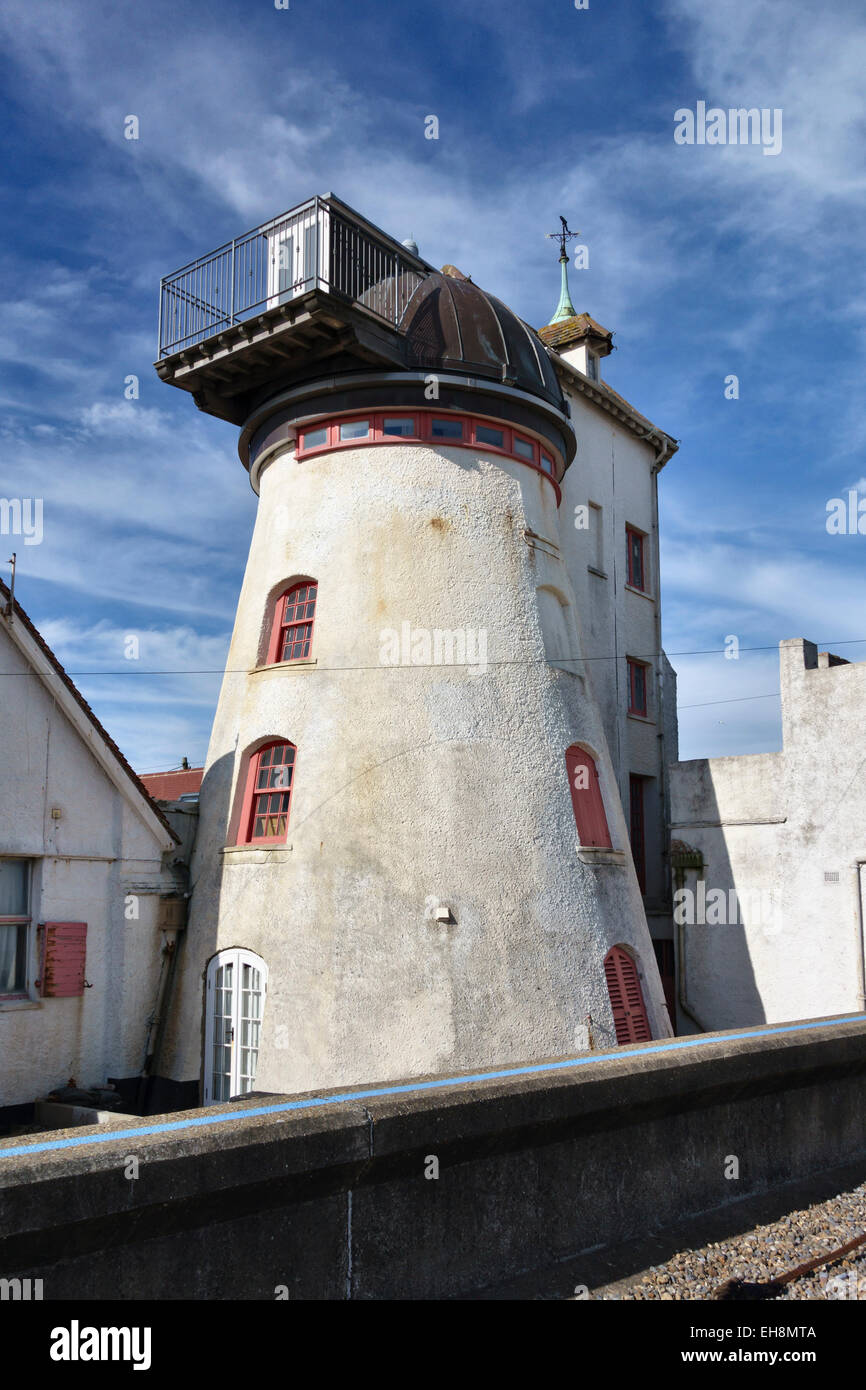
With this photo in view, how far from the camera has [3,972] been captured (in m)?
13.2

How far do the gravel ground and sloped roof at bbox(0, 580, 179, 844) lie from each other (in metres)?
10.2

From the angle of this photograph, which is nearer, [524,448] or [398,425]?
[398,425]

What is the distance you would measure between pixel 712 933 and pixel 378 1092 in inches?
629

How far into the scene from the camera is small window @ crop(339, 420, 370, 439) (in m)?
16.0

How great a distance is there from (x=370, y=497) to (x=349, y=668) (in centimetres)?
255

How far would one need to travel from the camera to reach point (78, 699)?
14.1 meters

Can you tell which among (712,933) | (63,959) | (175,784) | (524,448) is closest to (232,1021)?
(63,959)

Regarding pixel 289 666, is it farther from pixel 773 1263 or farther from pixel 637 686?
pixel 773 1263

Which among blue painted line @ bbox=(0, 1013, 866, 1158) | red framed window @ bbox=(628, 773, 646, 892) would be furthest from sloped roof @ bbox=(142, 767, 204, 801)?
blue painted line @ bbox=(0, 1013, 866, 1158)

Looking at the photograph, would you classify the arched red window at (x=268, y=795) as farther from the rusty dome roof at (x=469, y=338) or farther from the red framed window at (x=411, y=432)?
the rusty dome roof at (x=469, y=338)

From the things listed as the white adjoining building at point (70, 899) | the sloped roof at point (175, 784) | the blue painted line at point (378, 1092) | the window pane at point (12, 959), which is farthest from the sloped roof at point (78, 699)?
the sloped roof at point (175, 784)

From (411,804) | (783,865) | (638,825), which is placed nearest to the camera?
(411,804)

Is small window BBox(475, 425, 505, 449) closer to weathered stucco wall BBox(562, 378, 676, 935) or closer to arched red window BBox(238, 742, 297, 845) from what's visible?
weathered stucco wall BBox(562, 378, 676, 935)
